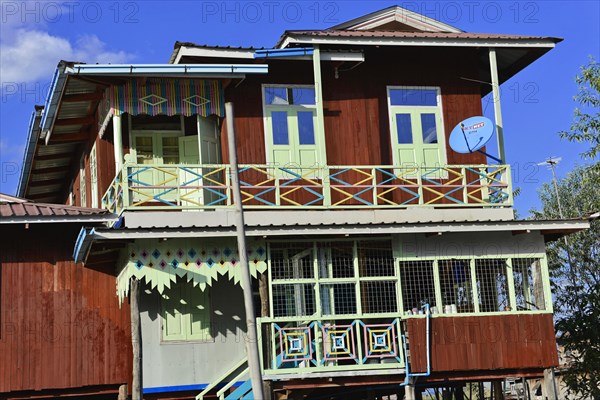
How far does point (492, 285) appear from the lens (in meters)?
19.3

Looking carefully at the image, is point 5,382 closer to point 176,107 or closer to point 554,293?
point 176,107

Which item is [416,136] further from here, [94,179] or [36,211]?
[36,211]

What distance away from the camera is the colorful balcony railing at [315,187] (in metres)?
18.6

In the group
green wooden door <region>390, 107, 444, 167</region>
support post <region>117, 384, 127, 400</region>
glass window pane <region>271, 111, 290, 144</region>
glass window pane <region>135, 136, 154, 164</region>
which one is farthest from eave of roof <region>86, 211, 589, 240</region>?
support post <region>117, 384, 127, 400</region>

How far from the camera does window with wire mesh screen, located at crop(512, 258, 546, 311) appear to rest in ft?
63.3

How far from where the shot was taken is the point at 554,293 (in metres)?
31.0

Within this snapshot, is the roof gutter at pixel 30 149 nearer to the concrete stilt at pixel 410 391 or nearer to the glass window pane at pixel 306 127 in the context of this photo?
the glass window pane at pixel 306 127

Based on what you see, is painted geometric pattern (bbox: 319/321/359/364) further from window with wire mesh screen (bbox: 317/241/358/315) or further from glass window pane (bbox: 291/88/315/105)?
glass window pane (bbox: 291/88/315/105)

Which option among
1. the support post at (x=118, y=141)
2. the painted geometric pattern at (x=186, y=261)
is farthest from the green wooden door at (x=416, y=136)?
the support post at (x=118, y=141)

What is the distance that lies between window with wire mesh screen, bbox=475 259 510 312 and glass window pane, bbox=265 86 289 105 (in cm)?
521

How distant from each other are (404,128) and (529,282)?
415cm

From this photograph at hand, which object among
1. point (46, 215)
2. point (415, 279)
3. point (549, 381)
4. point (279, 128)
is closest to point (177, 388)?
point (46, 215)

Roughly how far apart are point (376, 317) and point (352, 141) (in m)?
4.13

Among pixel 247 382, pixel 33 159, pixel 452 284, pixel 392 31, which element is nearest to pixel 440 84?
pixel 392 31
